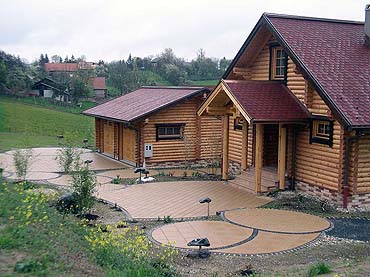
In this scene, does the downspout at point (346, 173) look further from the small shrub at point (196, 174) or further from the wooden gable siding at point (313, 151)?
the small shrub at point (196, 174)

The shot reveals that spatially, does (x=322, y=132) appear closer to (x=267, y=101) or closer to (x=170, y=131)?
(x=267, y=101)

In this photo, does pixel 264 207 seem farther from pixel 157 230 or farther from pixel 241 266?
pixel 241 266

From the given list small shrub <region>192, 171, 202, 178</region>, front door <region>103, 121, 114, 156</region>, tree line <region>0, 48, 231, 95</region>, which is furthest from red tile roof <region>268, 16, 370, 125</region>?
tree line <region>0, 48, 231, 95</region>

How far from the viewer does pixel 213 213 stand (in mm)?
13016

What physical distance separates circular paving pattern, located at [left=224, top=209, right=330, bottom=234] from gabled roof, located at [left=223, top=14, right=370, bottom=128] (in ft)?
8.78

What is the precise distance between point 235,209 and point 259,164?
2.00 m

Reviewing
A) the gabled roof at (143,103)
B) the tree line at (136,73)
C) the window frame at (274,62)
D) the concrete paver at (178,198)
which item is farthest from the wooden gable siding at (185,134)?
the tree line at (136,73)

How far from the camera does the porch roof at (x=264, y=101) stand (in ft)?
45.5

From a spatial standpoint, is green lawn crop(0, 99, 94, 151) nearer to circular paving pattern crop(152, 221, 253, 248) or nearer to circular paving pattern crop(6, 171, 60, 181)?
circular paving pattern crop(6, 171, 60, 181)

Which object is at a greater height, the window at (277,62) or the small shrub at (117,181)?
the window at (277,62)

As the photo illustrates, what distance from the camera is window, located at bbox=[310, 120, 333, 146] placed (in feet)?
44.1

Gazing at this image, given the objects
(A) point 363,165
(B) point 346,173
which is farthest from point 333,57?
(B) point 346,173

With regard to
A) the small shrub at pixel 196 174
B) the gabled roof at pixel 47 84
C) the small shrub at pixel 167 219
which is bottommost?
the small shrub at pixel 167 219

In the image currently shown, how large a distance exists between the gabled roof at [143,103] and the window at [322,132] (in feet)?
25.8
